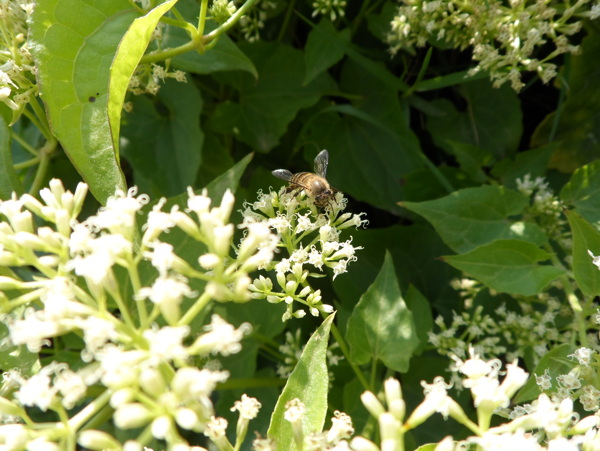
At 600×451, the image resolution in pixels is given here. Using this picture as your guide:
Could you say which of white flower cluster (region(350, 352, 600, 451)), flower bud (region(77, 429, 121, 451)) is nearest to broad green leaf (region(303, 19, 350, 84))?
white flower cluster (region(350, 352, 600, 451))

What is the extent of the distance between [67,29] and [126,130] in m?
0.93

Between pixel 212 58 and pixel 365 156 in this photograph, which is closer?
pixel 212 58

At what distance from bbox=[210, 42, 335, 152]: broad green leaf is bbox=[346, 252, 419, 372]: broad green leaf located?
0.97 metres

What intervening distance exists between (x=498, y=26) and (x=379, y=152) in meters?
0.79

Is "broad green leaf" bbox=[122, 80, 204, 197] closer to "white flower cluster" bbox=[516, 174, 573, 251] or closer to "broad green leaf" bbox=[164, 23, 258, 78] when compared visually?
"broad green leaf" bbox=[164, 23, 258, 78]

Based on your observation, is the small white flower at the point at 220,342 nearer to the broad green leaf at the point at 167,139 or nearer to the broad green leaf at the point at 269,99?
the broad green leaf at the point at 167,139

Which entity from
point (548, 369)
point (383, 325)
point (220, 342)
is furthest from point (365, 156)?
point (220, 342)

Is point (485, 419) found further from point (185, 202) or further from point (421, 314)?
point (185, 202)

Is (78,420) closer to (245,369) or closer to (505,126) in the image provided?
(245,369)

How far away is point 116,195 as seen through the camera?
139cm

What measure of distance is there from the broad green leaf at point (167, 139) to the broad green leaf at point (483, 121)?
1.06 m

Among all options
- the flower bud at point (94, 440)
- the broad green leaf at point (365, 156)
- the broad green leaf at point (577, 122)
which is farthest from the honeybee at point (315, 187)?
the broad green leaf at point (577, 122)

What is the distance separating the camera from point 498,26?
2.06 meters

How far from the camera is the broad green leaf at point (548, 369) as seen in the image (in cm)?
164
